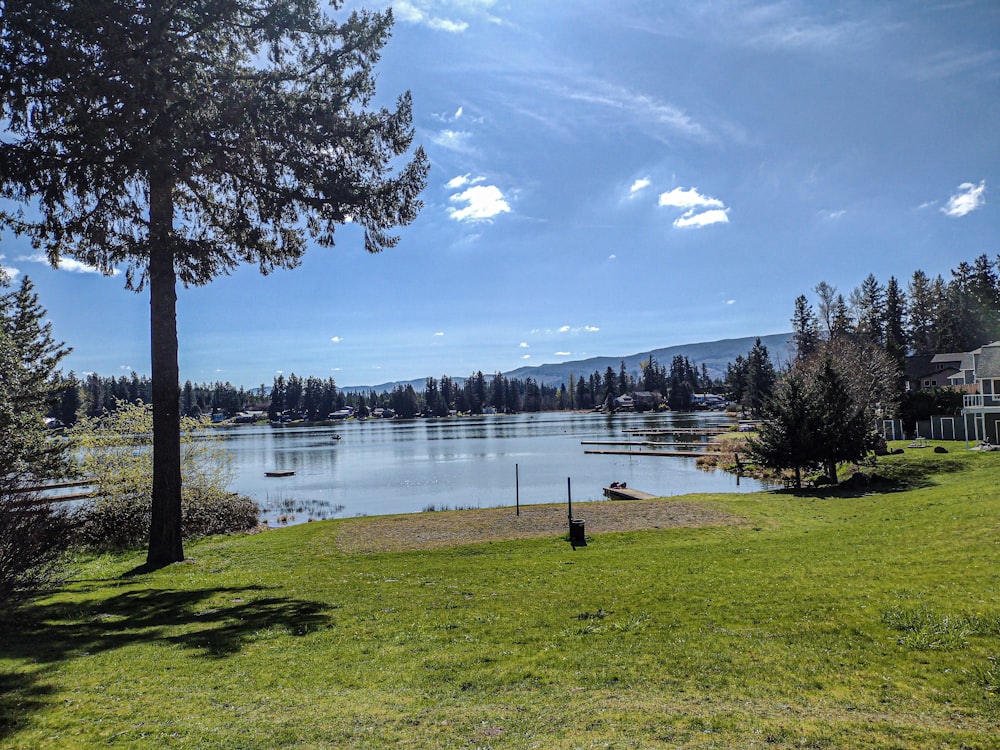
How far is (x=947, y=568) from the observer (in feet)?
28.4

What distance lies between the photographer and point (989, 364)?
119 ft

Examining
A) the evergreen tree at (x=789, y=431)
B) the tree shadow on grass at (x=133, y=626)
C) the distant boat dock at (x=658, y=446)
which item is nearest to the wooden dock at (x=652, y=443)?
the distant boat dock at (x=658, y=446)

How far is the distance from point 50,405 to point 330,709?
27.8 m

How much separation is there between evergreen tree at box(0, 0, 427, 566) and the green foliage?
8.79 m

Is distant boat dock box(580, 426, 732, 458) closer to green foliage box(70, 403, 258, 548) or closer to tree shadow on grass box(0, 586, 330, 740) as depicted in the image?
green foliage box(70, 403, 258, 548)

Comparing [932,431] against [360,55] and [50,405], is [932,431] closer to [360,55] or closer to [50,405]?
[360,55]

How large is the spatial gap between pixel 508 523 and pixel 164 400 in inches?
426

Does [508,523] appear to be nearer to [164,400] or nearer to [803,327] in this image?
[164,400]

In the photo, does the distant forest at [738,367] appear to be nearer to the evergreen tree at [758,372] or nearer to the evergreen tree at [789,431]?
the evergreen tree at [758,372]

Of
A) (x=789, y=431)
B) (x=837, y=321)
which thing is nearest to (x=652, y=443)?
(x=837, y=321)

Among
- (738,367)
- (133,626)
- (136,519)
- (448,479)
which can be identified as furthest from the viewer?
(738,367)

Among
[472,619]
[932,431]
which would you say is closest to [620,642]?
[472,619]

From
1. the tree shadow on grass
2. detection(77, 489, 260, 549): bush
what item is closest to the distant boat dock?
detection(77, 489, 260, 549): bush

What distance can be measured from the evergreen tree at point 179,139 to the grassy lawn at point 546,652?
22.5ft
